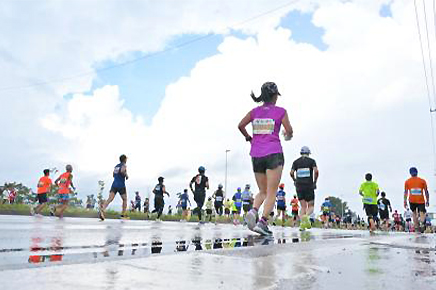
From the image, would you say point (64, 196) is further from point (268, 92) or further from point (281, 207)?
point (281, 207)

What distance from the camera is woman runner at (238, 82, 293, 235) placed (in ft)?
20.9

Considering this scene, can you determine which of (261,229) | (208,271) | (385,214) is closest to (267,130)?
(261,229)

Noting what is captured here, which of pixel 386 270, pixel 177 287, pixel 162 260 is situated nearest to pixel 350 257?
pixel 386 270

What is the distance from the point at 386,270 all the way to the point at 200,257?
4.07 ft

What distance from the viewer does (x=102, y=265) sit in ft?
8.25

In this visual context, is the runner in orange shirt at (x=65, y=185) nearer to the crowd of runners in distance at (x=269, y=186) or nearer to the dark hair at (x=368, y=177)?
the crowd of runners in distance at (x=269, y=186)

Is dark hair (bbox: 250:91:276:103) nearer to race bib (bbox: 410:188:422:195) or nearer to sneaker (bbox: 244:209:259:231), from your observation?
sneaker (bbox: 244:209:259:231)

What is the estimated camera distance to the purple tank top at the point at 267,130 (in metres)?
6.46

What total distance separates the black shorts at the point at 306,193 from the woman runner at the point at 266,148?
16.2ft

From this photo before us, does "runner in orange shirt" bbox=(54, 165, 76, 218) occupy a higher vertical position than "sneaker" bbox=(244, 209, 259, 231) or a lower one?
higher

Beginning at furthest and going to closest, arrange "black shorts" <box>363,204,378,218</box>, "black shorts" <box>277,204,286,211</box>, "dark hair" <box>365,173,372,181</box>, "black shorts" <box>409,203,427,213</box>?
"black shorts" <box>277,204,286,211</box> → "dark hair" <box>365,173,372,181</box> → "black shorts" <box>363,204,378,218</box> → "black shorts" <box>409,203,427,213</box>

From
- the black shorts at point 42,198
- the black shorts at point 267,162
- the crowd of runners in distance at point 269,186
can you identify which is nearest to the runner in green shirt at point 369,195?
the crowd of runners in distance at point 269,186

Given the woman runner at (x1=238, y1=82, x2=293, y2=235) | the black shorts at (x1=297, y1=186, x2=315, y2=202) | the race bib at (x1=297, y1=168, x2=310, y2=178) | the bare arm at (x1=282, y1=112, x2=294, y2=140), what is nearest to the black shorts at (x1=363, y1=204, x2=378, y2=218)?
the black shorts at (x1=297, y1=186, x2=315, y2=202)

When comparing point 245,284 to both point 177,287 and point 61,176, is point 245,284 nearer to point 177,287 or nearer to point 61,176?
point 177,287
